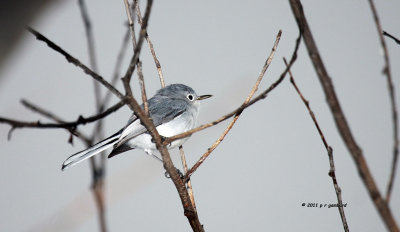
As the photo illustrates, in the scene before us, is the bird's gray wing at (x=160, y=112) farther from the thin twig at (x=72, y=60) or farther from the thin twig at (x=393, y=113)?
the thin twig at (x=393, y=113)

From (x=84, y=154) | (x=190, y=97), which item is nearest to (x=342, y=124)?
(x=84, y=154)

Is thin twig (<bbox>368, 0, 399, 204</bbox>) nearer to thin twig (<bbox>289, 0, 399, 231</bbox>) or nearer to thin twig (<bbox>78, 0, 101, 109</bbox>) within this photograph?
thin twig (<bbox>289, 0, 399, 231</bbox>)

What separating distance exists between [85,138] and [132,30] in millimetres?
491

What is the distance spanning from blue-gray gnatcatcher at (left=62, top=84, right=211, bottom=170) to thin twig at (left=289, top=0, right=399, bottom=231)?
113 centimetres

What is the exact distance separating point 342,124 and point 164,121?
1.44m

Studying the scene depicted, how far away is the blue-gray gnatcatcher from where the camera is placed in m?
1.64

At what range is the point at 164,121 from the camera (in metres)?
1.85

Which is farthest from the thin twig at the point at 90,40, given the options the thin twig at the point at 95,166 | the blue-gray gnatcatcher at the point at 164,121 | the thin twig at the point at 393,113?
the blue-gray gnatcatcher at the point at 164,121

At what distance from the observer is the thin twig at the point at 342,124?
43 cm

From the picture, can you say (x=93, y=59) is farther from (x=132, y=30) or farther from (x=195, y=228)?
(x=195, y=228)

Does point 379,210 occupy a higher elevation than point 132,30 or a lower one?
lower

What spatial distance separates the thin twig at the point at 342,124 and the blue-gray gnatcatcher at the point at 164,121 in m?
1.13

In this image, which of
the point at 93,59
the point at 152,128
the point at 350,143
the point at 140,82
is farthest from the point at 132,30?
the point at 350,143

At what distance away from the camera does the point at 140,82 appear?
943 millimetres
